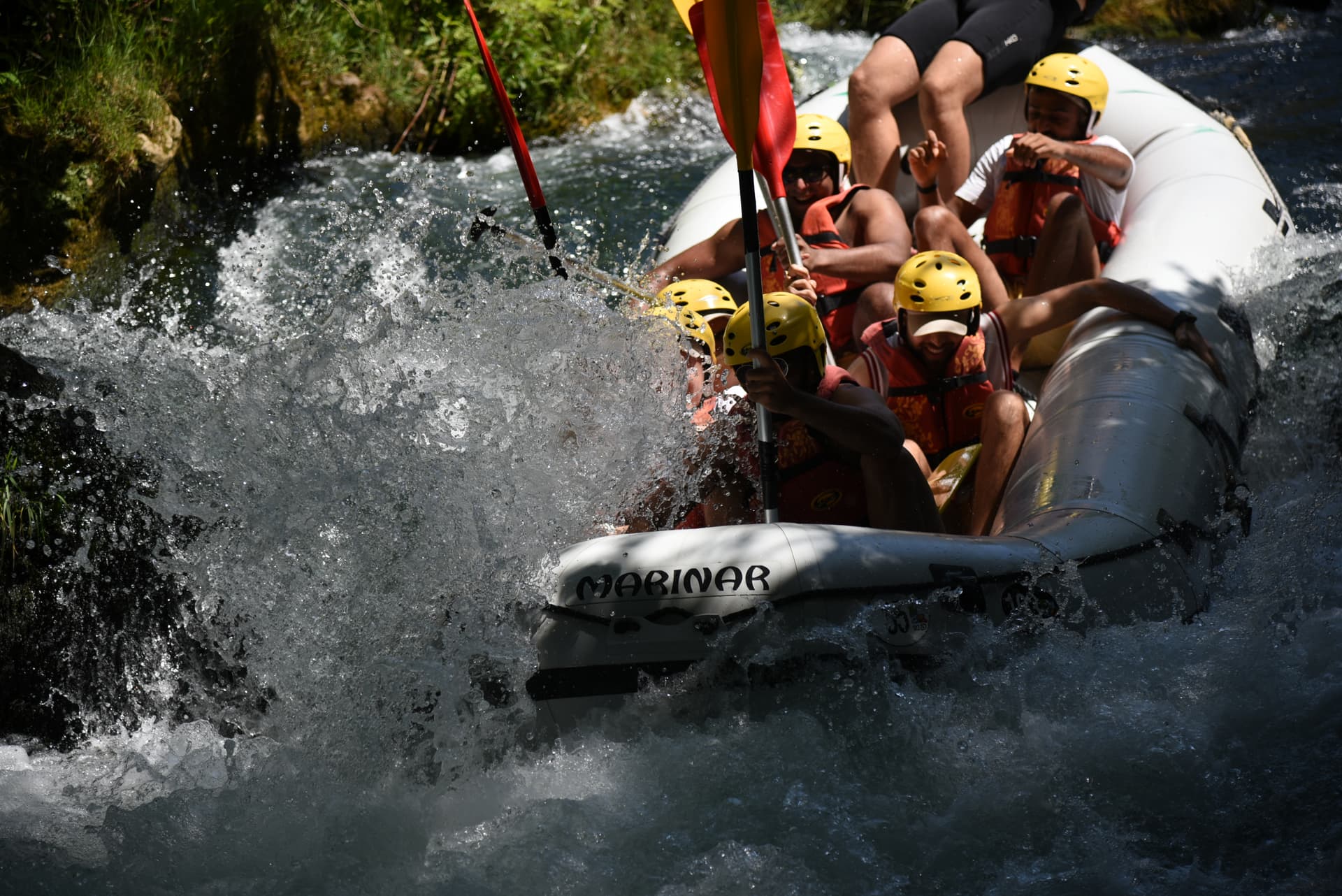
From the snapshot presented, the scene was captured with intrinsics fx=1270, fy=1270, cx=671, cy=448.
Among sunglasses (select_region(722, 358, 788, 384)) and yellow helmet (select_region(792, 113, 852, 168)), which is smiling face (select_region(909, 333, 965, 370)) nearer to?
sunglasses (select_region(722, 358, 788, 384))

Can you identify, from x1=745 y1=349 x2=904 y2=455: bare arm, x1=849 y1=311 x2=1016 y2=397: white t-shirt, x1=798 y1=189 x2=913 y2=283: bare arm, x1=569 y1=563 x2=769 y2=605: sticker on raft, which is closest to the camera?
x1=569 y1=563 x2=769 y2=605: sticker on raft

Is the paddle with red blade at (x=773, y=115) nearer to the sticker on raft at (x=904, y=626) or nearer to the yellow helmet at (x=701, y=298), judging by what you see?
the yellow helmet at (x=701, y=298)

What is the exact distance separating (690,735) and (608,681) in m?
0.26

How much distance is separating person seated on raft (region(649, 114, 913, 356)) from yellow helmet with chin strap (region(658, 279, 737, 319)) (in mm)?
335

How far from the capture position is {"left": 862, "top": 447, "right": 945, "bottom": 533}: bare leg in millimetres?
3346

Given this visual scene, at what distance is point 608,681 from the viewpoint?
3031mm

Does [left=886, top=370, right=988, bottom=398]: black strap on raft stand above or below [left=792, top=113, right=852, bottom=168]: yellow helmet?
below

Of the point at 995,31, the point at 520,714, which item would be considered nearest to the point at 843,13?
the point at 995,31

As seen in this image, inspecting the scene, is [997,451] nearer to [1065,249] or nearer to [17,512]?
[1065,249]

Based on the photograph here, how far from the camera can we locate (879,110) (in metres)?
5.54

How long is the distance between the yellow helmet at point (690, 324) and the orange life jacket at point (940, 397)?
596mm

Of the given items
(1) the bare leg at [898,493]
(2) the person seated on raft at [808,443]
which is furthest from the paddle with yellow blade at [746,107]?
(1) the bare leg at [898,493]

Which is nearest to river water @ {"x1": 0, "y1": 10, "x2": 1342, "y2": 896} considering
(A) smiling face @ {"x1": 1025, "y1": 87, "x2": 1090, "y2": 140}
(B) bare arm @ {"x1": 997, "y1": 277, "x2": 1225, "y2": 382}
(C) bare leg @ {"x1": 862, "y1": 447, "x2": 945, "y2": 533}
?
(C) bare leg @ {"x1": 862, "y1": 447, "x2": 945, "y2": 533}

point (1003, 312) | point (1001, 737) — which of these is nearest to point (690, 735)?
point (1001, 737)
